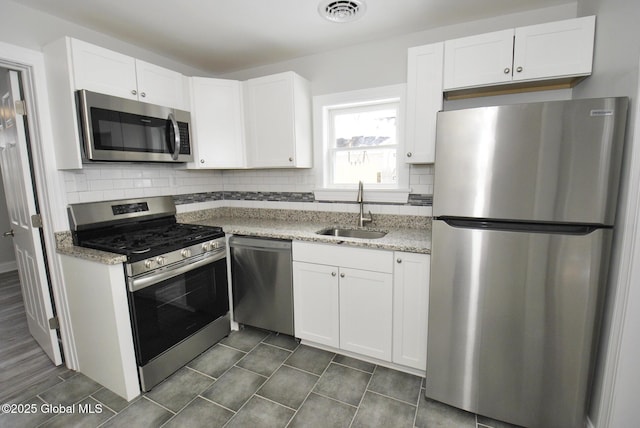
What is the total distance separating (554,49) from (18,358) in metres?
4.26

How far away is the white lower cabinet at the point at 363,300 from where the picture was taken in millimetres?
1891

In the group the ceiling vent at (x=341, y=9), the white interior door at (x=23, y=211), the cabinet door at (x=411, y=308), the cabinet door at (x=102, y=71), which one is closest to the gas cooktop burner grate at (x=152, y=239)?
the white interior door at (x=23, y=211)

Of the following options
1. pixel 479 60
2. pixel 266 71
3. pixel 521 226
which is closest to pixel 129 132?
pixel 266 71

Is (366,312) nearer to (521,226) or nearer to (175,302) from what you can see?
(521,226)

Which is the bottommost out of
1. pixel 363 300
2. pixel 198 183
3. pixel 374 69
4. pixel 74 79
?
pixel 363 300

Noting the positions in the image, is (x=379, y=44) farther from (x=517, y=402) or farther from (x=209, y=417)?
(x=209, y=417)

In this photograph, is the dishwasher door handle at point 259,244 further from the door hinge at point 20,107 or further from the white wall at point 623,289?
the white wall at point 623,289

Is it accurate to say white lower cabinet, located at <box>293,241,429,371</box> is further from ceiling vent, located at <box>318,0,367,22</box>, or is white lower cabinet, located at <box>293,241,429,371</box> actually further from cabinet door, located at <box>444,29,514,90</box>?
ceiling vent, located at <box>318,0,367,22</box>

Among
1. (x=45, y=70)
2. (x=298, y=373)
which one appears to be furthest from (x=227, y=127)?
(x=298, y=373)

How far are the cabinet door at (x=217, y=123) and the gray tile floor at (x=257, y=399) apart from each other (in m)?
1.68

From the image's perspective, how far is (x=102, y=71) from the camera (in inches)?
75.2

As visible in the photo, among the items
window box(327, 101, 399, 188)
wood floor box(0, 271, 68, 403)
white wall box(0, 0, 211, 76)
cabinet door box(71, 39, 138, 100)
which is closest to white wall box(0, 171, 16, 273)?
wood floor box(0, 271, 68, 403)

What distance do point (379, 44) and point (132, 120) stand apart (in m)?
1.98

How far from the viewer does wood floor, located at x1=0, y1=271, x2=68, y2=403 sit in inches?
79.3
